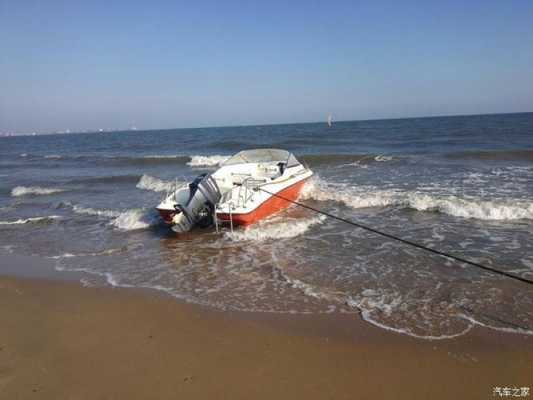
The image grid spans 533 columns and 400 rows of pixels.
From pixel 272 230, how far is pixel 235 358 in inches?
197

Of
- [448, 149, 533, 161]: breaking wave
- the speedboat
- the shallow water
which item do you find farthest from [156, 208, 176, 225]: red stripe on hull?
[448, 149, 533, 161]: breaking wave

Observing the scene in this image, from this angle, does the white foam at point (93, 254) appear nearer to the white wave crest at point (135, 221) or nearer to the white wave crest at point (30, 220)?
the white wave crest at point (135, 221)

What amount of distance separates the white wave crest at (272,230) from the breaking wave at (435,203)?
9.31ft

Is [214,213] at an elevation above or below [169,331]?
above

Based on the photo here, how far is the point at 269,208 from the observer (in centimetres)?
995

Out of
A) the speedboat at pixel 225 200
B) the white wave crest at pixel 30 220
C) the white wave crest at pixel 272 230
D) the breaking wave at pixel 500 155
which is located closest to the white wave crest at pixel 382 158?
the breaking wave at pixel 500 155

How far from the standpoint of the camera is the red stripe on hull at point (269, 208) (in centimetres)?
884

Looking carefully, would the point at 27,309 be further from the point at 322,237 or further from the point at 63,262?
the point at 322,237

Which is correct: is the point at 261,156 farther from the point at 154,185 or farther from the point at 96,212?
the point at 154,185

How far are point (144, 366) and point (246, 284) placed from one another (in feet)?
8.07

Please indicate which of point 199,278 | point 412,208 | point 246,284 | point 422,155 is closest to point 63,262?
point 199,278

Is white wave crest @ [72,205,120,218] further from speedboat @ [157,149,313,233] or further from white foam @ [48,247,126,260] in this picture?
white foam @ [48,247,126,260]

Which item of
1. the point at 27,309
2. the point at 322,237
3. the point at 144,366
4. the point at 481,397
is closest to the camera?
the point at 481,397

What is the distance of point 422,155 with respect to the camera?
24.6 m
